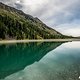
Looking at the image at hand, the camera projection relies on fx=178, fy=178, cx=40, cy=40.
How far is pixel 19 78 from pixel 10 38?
17105 cm

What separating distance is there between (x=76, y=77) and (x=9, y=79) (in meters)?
10.5

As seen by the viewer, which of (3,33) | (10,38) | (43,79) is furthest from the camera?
(10,38)

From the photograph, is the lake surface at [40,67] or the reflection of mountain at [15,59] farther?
the reflection of mountain at [15,59]

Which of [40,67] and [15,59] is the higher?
[40,67]

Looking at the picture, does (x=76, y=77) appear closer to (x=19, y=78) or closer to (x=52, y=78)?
(x=52, y=78)

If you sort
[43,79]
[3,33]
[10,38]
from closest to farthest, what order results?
[43,79]
[3,33]
[10,38]

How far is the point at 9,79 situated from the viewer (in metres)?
28.4

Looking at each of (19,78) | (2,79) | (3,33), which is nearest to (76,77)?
(19,78)

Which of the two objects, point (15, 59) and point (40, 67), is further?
point (15, 59)

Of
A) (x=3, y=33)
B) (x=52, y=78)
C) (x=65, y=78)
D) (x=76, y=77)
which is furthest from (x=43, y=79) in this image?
(x=3, y=33)

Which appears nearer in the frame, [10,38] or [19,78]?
[19,78]

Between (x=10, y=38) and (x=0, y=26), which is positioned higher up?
(x=0, y=26)

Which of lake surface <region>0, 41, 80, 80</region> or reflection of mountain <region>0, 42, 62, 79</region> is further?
reflection of mountain <region>0, 42, 62, 79</region>

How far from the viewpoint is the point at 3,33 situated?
603 feet
